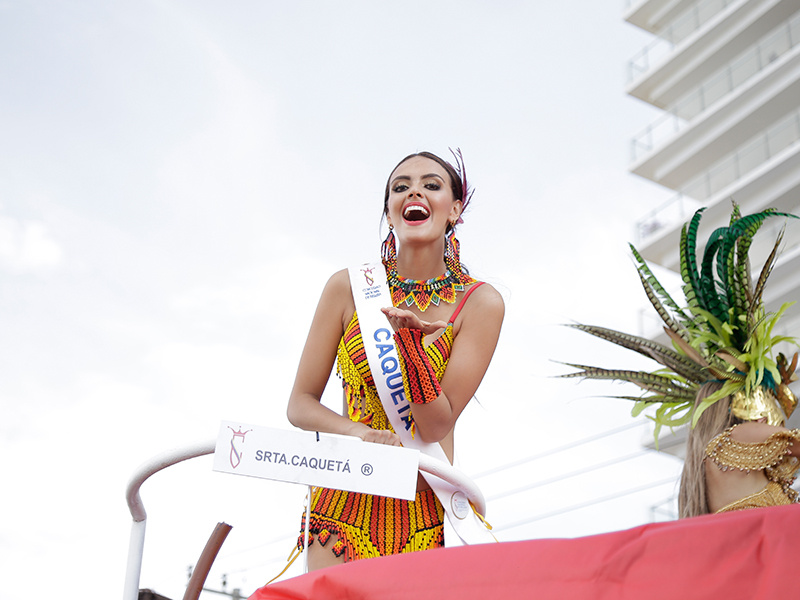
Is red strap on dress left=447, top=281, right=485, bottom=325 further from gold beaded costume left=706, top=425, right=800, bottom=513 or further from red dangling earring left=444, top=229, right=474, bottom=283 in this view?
gold beaded costume left=706, top=425, right=800, bottom=513

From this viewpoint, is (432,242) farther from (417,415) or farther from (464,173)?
(417,415)

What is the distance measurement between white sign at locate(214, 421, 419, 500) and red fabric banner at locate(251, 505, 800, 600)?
1.22 feet

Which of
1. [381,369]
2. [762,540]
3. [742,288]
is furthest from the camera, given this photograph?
[742,288]

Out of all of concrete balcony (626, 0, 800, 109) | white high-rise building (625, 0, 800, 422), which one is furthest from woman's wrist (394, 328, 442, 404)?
concrete balcony (626, 0, 800, 109)

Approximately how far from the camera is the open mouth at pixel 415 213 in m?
3.39

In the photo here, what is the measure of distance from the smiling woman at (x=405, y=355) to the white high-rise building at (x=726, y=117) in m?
27.3

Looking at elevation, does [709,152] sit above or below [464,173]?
above

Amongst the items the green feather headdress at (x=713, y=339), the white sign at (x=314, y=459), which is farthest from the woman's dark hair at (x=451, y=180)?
the white sign at (x=314, y=459)

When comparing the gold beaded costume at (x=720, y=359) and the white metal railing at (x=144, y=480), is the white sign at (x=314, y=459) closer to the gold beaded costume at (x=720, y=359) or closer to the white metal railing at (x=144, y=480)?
the white metal railing at (x=144, y=480)

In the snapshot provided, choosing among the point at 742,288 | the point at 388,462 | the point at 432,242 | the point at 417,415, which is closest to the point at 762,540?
the point at 388,462

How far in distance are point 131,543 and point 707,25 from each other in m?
36.1

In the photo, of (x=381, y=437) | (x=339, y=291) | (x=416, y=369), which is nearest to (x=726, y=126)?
(x=339, y=291)

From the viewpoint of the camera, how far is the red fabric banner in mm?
1523

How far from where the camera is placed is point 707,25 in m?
34.9
